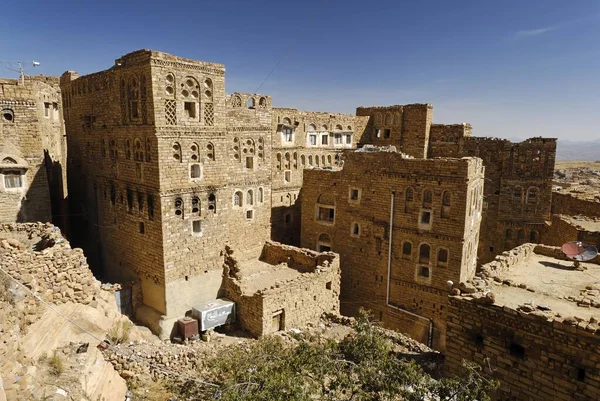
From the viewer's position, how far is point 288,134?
3002 cm

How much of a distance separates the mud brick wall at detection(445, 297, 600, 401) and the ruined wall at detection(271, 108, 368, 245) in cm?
1843

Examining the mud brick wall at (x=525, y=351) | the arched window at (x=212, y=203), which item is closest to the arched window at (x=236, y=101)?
the arched window at (x=212, y=203)

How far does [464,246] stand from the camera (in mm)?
21297

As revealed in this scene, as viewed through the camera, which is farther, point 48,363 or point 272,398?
point 48,363

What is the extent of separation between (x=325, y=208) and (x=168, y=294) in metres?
11.5

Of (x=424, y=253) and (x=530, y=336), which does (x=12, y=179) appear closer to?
(x=424, y=253)

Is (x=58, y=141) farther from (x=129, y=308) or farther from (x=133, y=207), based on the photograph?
(x=129, y=308)

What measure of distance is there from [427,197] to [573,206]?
18.5 metres

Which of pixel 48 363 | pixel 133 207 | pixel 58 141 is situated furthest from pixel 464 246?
pixel 58 141

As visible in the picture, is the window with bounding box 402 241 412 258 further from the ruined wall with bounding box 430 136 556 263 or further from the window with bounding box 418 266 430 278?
the ruined wall with bounding box 430 136 556 263

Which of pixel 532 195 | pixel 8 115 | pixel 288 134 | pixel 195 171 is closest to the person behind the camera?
pixel 8 115

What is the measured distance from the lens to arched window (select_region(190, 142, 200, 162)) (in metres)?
18.7

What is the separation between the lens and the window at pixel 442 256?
21.7 metres

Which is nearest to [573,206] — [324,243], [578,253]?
[578,253]
